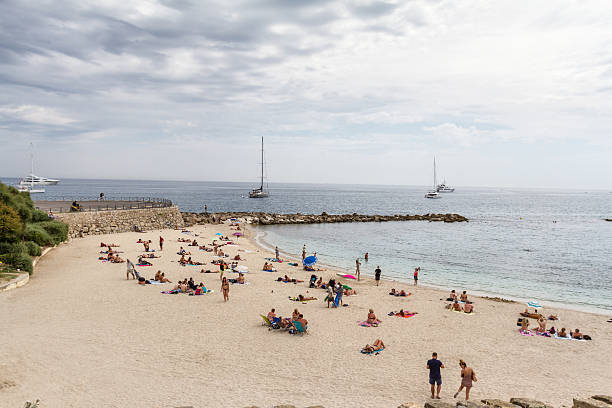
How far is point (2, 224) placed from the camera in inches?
880

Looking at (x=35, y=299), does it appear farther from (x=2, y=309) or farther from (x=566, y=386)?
(x=566, y=386)

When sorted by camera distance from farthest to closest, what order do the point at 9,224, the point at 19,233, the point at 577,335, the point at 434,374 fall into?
1. the point at 19,233
2. the point at 9,224
3. the point at 577,335
4. the point at 434,374

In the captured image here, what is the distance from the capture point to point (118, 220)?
42312 mm

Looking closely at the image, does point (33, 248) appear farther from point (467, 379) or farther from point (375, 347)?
point (467, 379)

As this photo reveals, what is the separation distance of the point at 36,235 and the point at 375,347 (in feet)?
79.9

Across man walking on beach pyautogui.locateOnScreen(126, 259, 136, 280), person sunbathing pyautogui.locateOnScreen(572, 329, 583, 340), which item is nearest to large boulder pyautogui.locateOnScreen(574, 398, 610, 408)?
person sunbathing pyautogui.locateOnScreen(572, 329, 583, 340)

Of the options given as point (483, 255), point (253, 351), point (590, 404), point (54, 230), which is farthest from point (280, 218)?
point (590, 404)

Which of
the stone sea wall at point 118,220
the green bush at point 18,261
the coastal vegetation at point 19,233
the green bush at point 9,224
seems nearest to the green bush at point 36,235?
the coastal vegetation at point 19,233

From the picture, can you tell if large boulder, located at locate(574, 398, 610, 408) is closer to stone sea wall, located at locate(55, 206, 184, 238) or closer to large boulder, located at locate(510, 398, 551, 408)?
large boulder, located at locate(510, 398, 551, 408)

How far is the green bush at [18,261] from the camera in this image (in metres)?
22.0

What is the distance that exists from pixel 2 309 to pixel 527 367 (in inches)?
811

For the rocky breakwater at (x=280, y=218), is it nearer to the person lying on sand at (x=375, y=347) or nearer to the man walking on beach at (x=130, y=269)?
the man walking on beach at (x=130, y=269)

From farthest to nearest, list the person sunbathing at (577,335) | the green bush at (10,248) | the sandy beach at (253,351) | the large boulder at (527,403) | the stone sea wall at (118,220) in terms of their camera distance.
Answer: the stone sea wall at (118,220) → the green bush at (10,248) → the person sunbathing at (577,335) → the sandy beach at (253,351) → the large boulder at (527,403)

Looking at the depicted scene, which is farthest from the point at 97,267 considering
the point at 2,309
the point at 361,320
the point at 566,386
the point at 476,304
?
the point at 566,386
